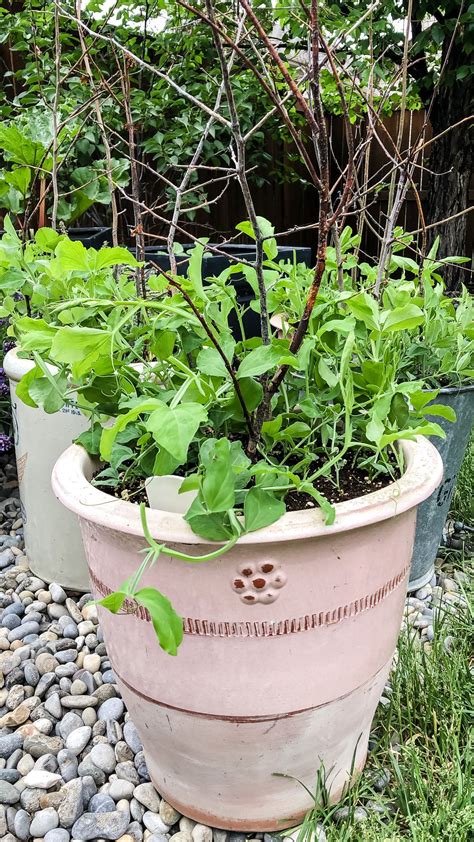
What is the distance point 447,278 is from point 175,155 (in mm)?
1625

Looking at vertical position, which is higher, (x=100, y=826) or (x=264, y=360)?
(x=264, y=360)

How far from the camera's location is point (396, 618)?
1000mm

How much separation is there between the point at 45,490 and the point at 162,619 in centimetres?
107

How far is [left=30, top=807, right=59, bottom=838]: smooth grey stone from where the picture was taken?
A: 1077 millimetres

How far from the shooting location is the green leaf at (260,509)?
2.51 ft

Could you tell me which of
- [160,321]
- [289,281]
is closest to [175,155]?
[289,281]

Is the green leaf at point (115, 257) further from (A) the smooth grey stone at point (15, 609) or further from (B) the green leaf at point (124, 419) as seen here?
(A) the smooth grey stone at point (15, 609)

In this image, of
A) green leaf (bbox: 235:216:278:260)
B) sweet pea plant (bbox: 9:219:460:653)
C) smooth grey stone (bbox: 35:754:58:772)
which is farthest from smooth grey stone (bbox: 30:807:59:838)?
green leaf (bbox: 235:216:278:260)

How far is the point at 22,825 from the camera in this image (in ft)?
3.58

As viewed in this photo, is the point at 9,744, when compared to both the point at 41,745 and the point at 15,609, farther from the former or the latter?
the point at 15,609

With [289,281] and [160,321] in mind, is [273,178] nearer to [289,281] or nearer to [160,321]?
[289,281]

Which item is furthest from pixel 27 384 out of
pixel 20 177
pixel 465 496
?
pixel 465 496

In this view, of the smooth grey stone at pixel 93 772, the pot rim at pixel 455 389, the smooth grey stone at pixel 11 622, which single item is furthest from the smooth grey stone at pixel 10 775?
the pot rim at pixel 455 389

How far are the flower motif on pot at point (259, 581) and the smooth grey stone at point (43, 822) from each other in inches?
23.4
